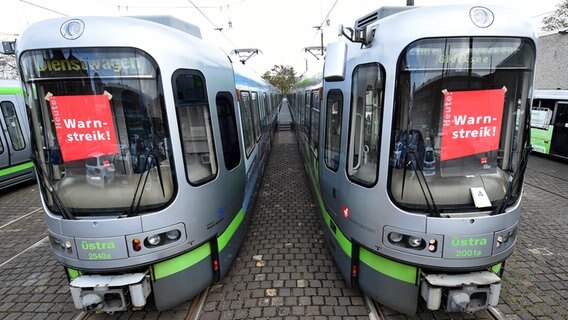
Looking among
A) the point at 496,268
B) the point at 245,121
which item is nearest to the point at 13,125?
the point at 245,121

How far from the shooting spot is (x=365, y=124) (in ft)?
10.6

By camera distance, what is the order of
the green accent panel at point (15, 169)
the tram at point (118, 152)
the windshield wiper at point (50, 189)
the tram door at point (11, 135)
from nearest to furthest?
the tram at point (118, 152), the windshield wiper at point (50, 189), the green accent panel at point (15, 169), the tram door at point (11, 135)

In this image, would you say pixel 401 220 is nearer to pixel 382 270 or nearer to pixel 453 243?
pixel 453 243

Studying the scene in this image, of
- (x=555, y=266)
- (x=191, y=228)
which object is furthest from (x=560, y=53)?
(x=191, y=228)

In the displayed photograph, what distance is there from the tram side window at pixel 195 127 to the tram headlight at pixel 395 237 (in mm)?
2017

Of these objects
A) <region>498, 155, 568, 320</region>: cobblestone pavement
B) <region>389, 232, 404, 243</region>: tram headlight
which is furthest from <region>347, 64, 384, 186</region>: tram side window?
<region>498, 155, 568, 320</region>: cobblestone pavement

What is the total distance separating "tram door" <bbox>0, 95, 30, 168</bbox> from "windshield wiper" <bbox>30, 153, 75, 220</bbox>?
7.59m

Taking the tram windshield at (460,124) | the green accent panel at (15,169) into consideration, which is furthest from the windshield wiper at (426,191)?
the green accent panel at (15,169)

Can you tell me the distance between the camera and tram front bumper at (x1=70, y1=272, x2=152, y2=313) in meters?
3.00

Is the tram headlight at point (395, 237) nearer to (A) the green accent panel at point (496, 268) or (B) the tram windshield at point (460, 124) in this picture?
(B) the tram windshield at point (460, 124)

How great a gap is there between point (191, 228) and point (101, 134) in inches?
49.6

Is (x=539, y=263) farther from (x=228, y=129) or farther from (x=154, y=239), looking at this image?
(x=154, y=239)

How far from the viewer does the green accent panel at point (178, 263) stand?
3268mm

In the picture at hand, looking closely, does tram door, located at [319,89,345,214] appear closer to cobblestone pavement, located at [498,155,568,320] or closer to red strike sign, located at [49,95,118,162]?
cobblestone pavement, located at [498,155,568,320]
